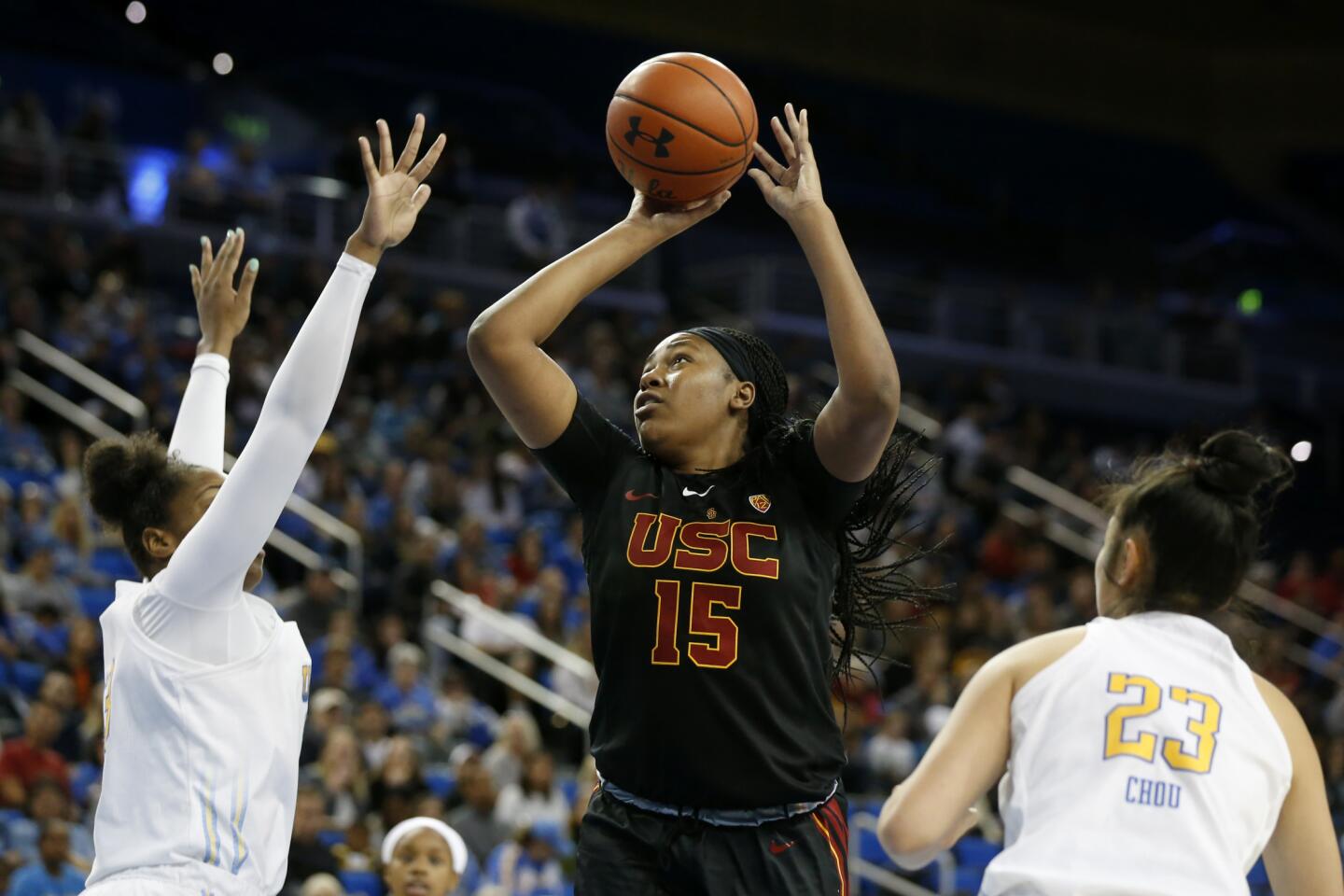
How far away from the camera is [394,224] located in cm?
338

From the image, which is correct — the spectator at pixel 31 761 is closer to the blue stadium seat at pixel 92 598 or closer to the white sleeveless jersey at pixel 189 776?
the blue stadium seat at pixel 92 598

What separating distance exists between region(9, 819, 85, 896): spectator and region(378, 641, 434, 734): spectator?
2.61 m

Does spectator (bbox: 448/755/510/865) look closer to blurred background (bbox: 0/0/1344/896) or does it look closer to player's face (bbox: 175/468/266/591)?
blurred background (bbox: 0/0/1344/896)

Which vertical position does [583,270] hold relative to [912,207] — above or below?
below

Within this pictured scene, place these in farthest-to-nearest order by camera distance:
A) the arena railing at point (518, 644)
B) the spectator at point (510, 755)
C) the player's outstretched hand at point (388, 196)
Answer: the arena railing at point (518, 644) < the spectator at point (510, 755) < the player's outstretched hand at point (388, 196)

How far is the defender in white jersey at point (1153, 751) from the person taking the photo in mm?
2938

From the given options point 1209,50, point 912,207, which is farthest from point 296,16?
point 1209,50

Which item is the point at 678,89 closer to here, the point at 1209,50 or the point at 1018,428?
the point at 1018,428

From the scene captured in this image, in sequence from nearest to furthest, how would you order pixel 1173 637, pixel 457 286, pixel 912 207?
pixel 1173 637 → pixel 457 286 → pixel 912 207

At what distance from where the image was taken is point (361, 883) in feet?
26.1

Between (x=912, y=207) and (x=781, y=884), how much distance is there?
20610 millimetres

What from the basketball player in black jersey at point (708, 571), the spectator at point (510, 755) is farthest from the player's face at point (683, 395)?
the spectator at point (510, 755)

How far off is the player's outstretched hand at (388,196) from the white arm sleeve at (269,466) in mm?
74

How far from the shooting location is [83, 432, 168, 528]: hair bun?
11.8 ft
